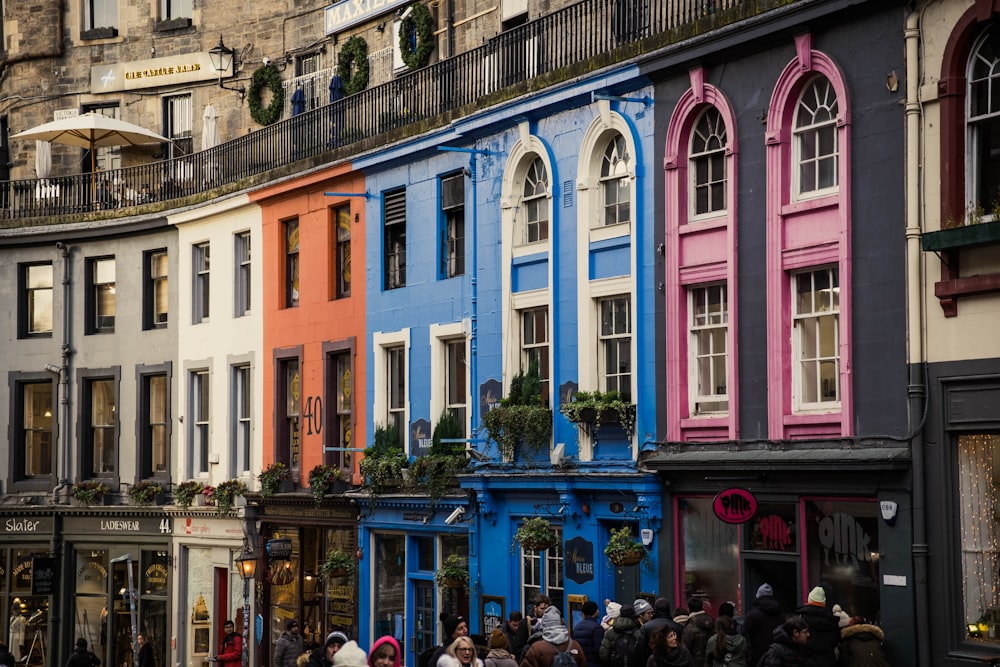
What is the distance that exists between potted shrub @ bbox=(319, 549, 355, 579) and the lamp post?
2800 millimetres

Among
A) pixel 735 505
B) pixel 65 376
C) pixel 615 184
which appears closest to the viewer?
pixel 735 505

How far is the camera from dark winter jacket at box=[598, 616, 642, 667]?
20141mm

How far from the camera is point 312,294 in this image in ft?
111

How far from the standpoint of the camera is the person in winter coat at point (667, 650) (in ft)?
60.6

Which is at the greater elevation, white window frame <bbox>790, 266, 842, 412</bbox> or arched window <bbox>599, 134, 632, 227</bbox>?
arched window <bbox>599, 134, 632, 227</bbox>

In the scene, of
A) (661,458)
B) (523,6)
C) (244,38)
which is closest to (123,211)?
(244,38)

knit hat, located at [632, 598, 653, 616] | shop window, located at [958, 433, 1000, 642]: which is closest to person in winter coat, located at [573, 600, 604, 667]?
knit hat, located at [632, 598, 653, 616]

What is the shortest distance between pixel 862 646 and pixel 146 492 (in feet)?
69.6

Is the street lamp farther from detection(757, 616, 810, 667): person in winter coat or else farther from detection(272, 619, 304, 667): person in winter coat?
detection(757, 616, 810, 667): person in winter coat

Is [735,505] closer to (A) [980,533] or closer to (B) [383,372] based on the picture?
(A) [980,533]

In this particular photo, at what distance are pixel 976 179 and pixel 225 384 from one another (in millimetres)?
20140

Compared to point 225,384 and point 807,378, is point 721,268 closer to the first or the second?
point 807,378

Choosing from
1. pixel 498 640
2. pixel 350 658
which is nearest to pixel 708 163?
pixel 498 640

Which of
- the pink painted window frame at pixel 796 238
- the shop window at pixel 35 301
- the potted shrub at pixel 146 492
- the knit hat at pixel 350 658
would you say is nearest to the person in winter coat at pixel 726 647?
the pink painted window frame at pixel 796 238
